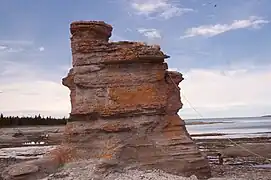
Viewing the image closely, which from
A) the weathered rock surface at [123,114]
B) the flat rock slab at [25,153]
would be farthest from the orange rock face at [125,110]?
the flat rock slab at [25,153]

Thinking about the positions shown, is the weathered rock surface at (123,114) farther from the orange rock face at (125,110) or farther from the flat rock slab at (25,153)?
the flat rock slab at (25,153)

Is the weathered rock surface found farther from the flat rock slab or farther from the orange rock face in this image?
the flat rock slab

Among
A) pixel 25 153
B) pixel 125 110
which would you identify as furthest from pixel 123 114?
pixel 25 153

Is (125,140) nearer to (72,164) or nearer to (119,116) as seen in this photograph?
(119,116)

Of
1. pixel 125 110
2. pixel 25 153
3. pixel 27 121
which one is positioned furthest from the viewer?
pixel 27 121

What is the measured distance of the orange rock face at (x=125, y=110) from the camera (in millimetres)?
19594

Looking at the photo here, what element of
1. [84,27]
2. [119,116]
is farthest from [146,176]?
[84,27]

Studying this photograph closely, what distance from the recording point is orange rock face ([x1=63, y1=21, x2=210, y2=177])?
1959 cm

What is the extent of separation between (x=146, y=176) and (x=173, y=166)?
163cm

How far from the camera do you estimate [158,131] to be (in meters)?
20.1

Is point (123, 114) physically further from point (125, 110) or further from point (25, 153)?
point (25, 153)

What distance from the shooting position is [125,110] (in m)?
19.8

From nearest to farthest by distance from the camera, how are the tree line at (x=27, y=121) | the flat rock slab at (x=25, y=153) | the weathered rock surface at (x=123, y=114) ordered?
the weathered rock surface at (x=123, y=114) < the flat rock slab at (x=25, y=153) < the tree line at (x=27, y=121)

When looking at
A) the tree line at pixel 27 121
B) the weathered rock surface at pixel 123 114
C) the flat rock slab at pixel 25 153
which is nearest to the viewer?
the weathered rock surface at pixel 123 114
